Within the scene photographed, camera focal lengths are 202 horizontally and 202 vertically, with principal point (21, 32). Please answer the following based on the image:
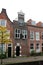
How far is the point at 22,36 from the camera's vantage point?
3984 cm

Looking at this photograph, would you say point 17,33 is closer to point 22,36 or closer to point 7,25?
point 22,36

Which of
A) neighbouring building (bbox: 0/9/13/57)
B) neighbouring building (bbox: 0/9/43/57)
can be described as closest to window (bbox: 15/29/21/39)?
neighbouring building (bbox: 0/9/43/57)

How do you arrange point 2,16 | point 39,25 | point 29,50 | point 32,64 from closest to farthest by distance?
point 32,64 < point 2,16 < point 29,50 < point 39,25

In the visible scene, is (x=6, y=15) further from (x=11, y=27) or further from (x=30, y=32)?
(x=30, y=32)

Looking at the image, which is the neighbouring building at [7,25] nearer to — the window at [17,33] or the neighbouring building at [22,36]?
the neighbouring building at [22,36]

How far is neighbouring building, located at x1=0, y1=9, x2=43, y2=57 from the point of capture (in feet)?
124

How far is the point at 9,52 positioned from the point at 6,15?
6.99 meters

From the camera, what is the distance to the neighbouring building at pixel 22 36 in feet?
124

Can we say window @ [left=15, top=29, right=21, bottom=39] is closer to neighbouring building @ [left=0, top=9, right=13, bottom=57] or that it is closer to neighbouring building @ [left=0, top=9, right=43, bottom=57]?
neighbouring building @ [left=0, top=9, right=43, bottom=57]

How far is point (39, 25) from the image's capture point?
44312mm

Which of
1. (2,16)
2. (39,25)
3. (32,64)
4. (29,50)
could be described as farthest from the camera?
(39,25)

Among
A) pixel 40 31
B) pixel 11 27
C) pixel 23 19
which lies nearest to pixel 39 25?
pixel 40 31

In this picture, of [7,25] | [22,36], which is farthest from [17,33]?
[7,25]

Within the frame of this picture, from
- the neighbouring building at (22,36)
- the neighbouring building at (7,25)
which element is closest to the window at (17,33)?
the neighbouring building at (22,36)
